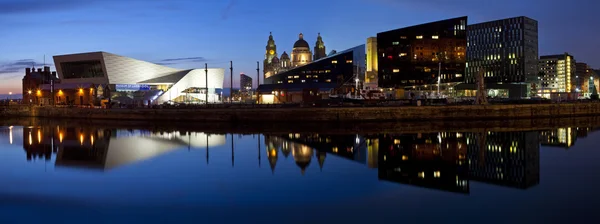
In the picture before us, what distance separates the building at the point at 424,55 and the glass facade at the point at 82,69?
51.7 m

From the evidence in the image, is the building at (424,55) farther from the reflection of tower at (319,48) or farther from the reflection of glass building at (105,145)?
the reflection of tower at (319,48)

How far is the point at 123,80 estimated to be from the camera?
90500 millimetres

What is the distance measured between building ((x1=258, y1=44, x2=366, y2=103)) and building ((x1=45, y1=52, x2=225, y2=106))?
570 inches

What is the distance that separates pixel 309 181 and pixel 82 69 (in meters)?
84.1

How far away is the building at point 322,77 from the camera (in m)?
80.2

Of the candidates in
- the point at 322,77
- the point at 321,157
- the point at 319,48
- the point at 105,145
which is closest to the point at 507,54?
the point at 322,77

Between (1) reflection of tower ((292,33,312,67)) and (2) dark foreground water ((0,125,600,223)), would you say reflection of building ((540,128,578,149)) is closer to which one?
(2) dark foreground water ((0,125,600,223))

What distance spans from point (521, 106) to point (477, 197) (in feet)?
125

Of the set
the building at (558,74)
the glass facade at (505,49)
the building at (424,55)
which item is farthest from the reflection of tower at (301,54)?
the building at (424,55)

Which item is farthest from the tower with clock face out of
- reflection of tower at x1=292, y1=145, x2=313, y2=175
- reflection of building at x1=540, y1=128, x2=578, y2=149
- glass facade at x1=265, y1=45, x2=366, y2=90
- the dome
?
reflection of tower at x1=292, y1=145, x2=313, y2=175

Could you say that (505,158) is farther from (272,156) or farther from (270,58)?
(270,58)

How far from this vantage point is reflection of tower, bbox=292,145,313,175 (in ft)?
69.6

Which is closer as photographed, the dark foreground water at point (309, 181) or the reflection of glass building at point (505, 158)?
the dark foreground water at point (309, 181)

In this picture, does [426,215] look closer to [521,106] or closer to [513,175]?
[513,175]
